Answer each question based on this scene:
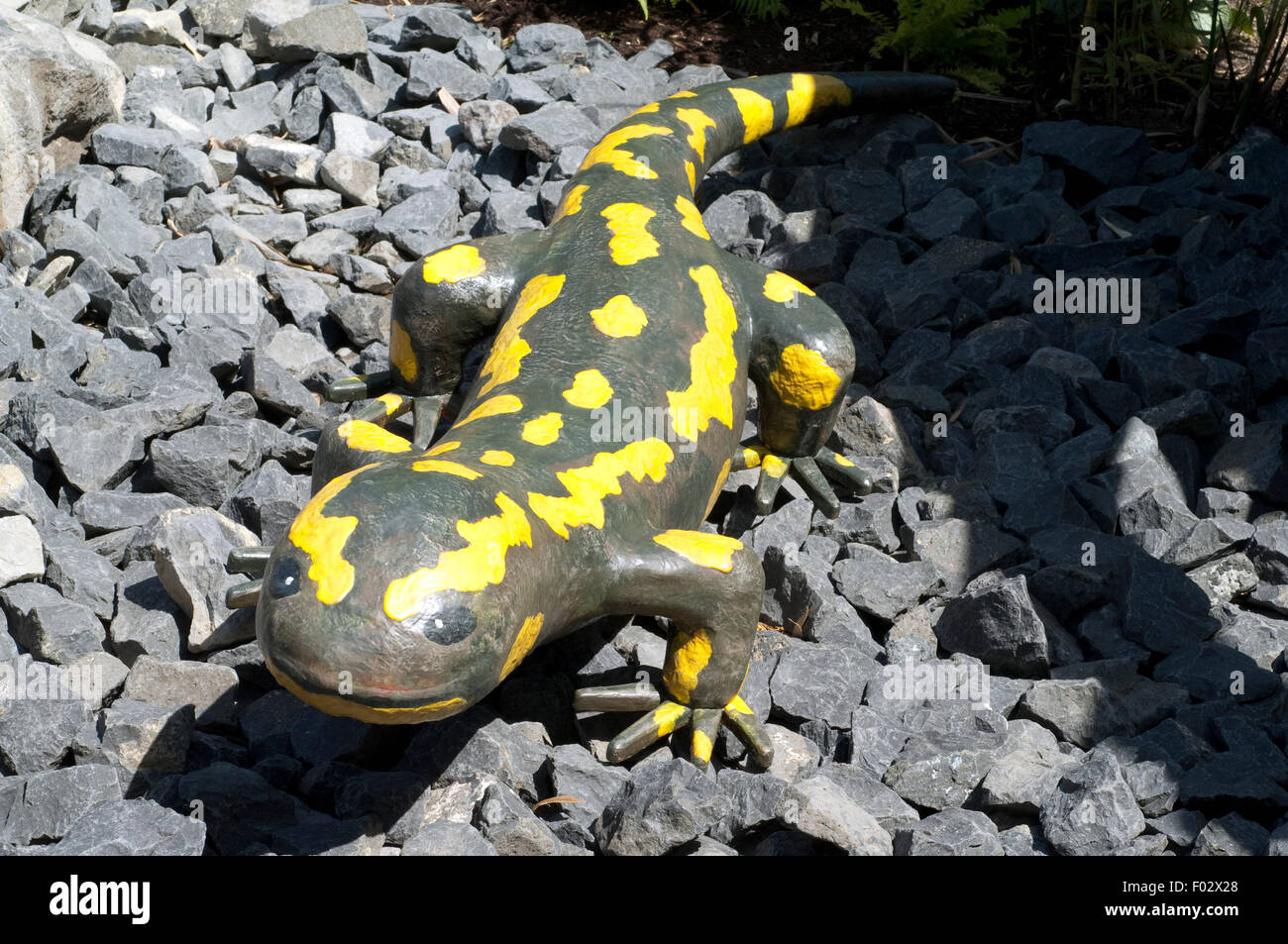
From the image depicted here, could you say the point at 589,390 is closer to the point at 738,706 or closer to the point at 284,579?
the point at 738,706

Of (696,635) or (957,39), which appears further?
(957,39)

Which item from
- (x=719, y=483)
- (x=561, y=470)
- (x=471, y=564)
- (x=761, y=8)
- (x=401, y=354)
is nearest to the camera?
(x=471, y=564)

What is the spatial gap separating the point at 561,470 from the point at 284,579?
2.86ft

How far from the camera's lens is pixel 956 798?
11.1ft

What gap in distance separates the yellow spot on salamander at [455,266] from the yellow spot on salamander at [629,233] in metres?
0.44

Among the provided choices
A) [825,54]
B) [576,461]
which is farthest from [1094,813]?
[825,54]

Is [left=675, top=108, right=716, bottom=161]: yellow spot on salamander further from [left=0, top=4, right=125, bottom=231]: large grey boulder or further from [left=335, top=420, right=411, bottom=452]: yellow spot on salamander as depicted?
[left=0, top=4, right=125, bottom=231]: large grey boulder

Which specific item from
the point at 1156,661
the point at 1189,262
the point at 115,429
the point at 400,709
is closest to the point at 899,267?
the point at 1189,262

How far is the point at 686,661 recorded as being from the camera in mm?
3627

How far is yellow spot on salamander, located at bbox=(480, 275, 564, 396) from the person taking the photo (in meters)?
3.87

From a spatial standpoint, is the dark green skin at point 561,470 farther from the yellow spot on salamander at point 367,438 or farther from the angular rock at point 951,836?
the angular rock at point 951,836

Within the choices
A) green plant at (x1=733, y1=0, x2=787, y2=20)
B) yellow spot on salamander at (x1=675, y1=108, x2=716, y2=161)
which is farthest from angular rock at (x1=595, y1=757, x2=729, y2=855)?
green plant at (x1=733, y1=0, x2=787, y2=20)
